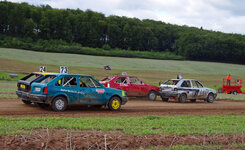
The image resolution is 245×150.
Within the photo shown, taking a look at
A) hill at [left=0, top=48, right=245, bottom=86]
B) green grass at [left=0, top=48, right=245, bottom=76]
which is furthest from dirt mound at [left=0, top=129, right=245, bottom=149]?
green grass at [left=0, top=48, right=245, bottom=76]

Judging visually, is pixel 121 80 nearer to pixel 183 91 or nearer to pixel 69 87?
pixel 183 91

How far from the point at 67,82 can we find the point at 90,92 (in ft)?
3.53

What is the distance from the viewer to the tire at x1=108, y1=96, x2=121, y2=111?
13297 millimetres

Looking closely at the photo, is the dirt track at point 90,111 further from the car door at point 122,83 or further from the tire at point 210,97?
the tire at point 210,97

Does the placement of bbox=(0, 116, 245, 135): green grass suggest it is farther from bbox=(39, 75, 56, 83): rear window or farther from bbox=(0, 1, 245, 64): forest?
bbox=(0, 1, 245, 64): forest

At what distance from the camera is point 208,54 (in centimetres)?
8188

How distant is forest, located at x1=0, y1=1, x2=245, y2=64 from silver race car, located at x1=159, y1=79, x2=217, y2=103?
47865 mm

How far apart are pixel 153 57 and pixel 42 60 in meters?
31.1

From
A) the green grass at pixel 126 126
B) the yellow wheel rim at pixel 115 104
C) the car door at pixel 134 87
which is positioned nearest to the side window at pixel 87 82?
the yellow wheel rim at pixel 115 104

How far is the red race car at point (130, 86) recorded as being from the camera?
1820 cm

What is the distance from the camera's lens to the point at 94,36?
89688 mm

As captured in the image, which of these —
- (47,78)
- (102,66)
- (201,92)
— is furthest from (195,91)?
(102,66)

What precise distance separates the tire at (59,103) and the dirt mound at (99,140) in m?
4.31

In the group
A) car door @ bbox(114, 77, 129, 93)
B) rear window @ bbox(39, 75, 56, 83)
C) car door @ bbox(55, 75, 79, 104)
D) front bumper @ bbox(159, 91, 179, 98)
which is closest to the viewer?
car door @ bbox(55, 75, 79, 104)
